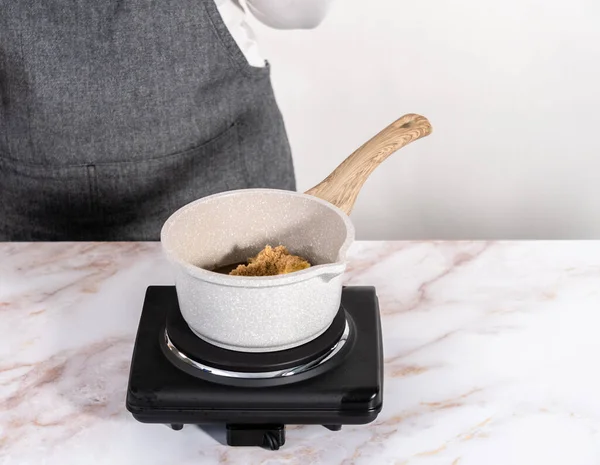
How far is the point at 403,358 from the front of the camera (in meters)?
0.78

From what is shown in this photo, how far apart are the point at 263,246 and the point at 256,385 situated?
0.17 metres

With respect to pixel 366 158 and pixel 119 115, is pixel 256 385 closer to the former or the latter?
pixel 366 158

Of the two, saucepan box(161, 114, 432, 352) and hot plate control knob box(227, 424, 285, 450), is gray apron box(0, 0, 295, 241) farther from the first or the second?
hot plate control knob box(227, 424, 285, 450)

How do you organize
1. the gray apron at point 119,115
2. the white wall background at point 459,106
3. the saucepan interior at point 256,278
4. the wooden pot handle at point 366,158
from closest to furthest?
1. the saucepan interior at point 256,278
2. the wooden pot handle at point 366,158
3. the gray apron at point 119,115
4. the white wall background at point 459,106

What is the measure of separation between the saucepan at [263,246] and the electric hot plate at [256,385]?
0.05 feet

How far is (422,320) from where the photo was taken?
0.83m

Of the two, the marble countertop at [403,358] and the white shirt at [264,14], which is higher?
the white shirt at [264,14]

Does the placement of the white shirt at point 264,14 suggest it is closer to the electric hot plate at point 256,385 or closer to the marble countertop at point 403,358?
the marble countertop at point 403,358

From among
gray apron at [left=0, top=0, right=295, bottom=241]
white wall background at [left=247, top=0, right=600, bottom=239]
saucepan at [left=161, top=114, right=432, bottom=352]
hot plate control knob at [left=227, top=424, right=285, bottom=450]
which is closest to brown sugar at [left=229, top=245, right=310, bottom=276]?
saucepan at [left=161, top=114, right=432, bottom=352]

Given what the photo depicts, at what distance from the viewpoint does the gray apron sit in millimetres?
1064

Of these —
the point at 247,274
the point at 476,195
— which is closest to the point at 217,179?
the point at 247,274

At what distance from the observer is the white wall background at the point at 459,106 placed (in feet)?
5.67

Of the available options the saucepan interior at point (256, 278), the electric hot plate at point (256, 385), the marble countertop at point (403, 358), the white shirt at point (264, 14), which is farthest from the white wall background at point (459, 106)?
the electric hot plate at point (256, 385)

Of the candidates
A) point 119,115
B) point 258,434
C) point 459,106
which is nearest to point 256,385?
point 258,434
